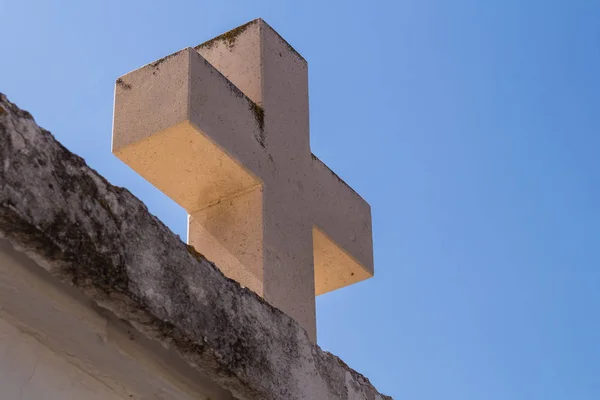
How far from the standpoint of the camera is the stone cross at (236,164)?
3068 mm

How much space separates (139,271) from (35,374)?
0.26 meters

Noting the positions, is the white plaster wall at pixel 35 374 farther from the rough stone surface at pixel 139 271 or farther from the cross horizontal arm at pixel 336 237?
the cross horizontal arm at pixel 336 237

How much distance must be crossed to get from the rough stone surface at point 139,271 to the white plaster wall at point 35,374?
16 cm

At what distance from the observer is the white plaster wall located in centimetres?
198

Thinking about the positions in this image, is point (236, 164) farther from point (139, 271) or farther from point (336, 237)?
point (139, 271)

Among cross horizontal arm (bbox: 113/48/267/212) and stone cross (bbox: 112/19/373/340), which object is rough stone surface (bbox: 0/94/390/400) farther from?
cross horizontal arm (bbox: 113/48/267/212)

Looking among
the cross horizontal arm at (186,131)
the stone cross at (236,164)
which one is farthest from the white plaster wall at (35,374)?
the cross horizontal arm at (186,131)

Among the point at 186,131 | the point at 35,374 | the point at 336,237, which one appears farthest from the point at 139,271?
the point at 336,237

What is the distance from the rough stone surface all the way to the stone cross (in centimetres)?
62

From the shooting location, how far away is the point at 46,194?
72.2 inches

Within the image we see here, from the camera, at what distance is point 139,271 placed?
2.01 m

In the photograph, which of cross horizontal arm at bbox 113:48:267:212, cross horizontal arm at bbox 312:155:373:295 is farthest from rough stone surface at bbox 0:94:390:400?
cross horizontal arm at bbox 312:155:373:295

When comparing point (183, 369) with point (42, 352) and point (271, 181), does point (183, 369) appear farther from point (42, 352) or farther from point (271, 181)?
point (271, 181)

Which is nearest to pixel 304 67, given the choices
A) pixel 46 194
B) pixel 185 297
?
pixel 185 297
